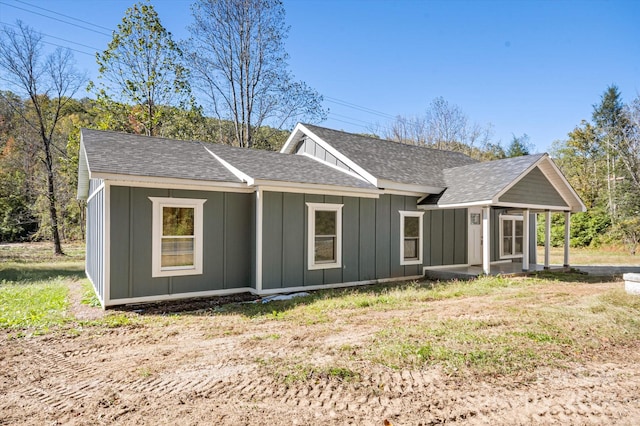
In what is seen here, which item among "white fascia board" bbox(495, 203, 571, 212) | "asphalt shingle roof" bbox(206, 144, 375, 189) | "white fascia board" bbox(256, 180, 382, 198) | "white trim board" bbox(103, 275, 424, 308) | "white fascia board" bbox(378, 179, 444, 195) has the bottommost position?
"white trim board" bbox(103, 275, 424, 308)

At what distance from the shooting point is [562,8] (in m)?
13.4

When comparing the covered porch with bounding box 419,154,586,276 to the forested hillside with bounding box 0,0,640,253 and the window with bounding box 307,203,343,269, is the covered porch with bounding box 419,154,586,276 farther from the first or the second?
the forested hillside with bounding box 0,0,640,253

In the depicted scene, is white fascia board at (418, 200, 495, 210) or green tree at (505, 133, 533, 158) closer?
white fascia board at (418, 200, 495, 210)

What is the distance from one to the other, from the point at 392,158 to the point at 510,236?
602cm

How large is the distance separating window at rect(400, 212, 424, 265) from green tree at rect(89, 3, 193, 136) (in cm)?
1699

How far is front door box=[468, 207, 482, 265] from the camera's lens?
14.0 meters

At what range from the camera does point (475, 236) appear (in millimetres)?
14211

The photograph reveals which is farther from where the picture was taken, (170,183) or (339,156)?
(339,156)

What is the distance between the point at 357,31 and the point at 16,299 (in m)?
19.0

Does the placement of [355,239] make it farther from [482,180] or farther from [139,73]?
[139,73]

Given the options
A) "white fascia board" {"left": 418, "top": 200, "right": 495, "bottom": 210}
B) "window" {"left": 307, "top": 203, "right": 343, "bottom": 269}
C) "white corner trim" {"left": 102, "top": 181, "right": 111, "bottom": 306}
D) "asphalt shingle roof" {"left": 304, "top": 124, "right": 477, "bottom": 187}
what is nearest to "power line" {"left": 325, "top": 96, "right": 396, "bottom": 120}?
"asphalt shingle roof" {"left": 304, "top": 124, "right": 477, "bottom": 187}

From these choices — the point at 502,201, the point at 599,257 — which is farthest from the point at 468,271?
the point at 599,257

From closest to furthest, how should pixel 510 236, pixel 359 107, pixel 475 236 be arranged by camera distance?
pixel 475 236 → pixel 510 236 → pixel 359 107

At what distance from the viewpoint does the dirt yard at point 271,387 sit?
3363 millimetres
